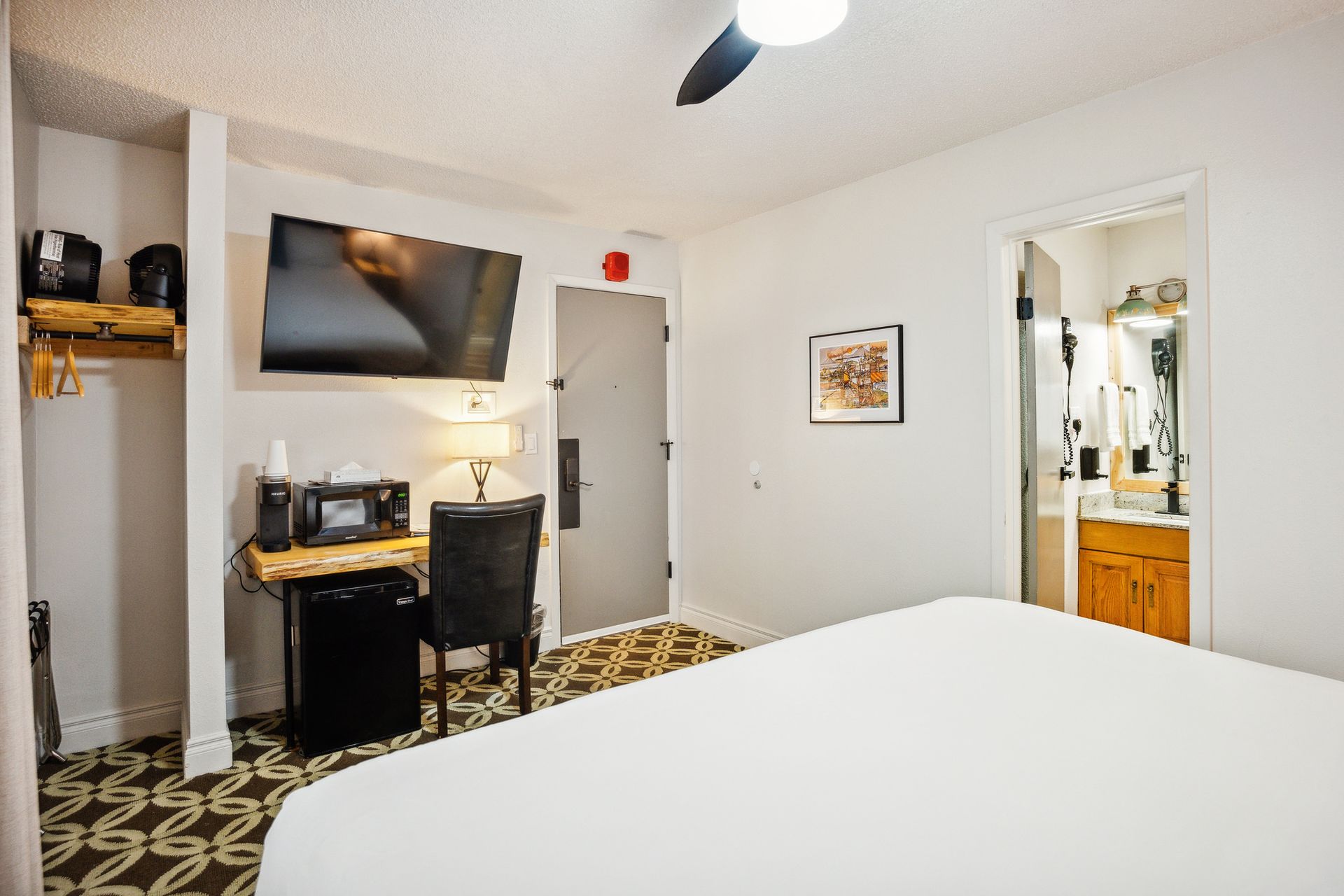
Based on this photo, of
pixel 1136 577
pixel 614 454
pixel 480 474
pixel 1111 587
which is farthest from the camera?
pixel 614 454

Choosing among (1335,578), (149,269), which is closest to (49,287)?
(149,269)

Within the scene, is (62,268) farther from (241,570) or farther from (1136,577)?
(1136,577)

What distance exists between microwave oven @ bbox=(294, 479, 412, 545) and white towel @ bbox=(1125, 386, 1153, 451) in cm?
394

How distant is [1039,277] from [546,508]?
9.21 ft

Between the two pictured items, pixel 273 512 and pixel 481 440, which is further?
pixel 481 440

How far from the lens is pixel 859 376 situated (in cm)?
332

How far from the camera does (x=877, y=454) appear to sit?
325cm

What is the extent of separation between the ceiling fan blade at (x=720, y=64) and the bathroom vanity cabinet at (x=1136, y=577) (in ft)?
9.56

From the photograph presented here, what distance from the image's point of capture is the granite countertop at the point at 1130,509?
3.27m

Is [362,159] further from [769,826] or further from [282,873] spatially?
[769,826]

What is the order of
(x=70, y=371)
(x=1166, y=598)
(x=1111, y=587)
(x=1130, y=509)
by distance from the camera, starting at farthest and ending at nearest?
(x=1130, y=509) < (x=1111, y=587) < (x=1166, y=598) < (x=70, y=371)

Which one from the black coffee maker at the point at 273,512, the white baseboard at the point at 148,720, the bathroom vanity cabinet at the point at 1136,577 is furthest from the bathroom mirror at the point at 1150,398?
the white baseboard at the point at 148,720

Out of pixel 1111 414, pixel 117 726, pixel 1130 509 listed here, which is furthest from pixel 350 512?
pixel 1130 509

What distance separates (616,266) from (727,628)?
2332 millimetres
